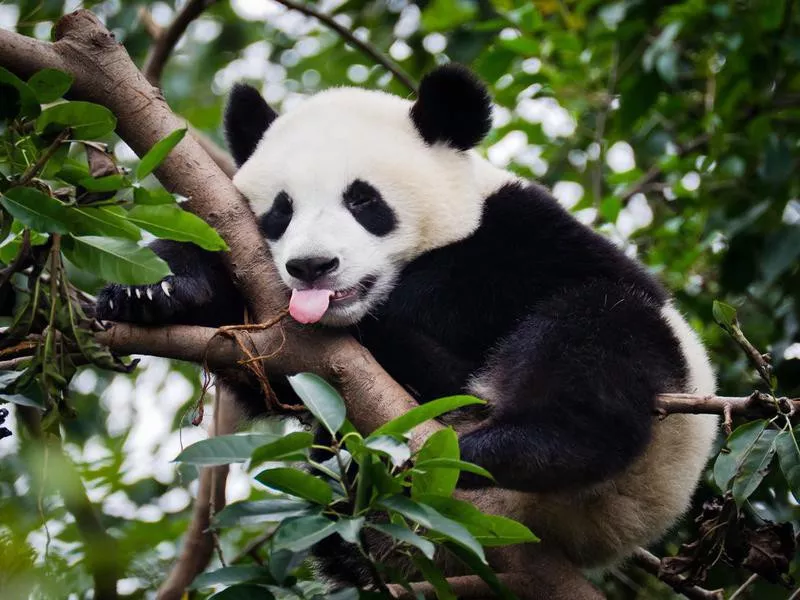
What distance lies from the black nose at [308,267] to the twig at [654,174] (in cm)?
323

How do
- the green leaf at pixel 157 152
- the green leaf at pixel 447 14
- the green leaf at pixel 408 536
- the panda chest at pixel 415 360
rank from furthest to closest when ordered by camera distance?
1. the green leaf at pixel 447 14
2. the panda chest at pixel 415 360
3. the green leaf at pixel 157 152
4. the green leaf at pixel 408 536

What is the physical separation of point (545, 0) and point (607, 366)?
3.96 metres

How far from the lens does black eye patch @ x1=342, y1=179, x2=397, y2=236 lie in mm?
3742

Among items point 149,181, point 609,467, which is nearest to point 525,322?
point 609,467

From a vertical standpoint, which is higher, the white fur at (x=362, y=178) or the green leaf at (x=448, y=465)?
the green leaf at (x=448, y=465)

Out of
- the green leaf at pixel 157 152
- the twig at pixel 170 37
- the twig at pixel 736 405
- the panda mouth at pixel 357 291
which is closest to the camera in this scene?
the green leaf at pixel 157 152

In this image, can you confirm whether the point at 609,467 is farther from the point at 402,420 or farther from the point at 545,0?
the point at 545,0

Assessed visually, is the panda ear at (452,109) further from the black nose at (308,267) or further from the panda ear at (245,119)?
the black nose at (308,267)

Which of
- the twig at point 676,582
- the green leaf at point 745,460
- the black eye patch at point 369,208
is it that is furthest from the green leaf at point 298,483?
the black eye patch at point 369,208

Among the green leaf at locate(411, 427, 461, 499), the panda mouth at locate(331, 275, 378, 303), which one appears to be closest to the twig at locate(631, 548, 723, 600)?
the green leaf at locate(411, 427, 461, 499)

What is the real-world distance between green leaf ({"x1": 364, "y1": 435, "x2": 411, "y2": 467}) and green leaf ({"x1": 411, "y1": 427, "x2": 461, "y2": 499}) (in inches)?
7.5

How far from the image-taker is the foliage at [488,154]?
2.22 meters

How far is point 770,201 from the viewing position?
17.1ft

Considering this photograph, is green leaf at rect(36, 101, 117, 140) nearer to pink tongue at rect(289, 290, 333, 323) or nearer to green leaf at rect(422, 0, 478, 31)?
pink tongue at rect(289, 290, 333, 323)
